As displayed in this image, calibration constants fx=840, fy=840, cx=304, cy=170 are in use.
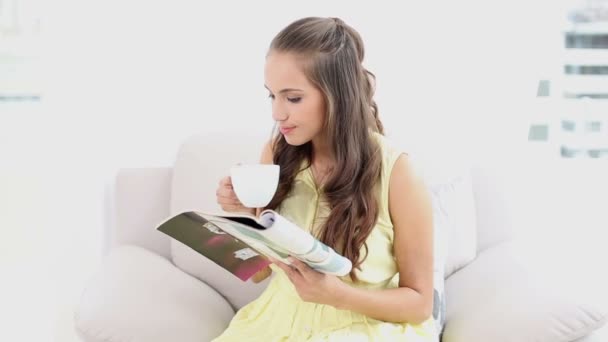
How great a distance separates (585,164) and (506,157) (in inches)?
16.3

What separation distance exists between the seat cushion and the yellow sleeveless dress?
0.47 feet

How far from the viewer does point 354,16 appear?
102 inches

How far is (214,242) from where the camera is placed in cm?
152

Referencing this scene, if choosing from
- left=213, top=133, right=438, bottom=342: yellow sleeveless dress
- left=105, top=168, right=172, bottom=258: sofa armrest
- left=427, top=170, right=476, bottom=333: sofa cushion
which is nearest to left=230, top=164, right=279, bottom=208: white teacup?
left=213, top=133, right=438, bottom=342: yellow sleeveless dress

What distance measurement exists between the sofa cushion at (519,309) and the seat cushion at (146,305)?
0.57 m

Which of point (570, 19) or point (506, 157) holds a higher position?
point (570, 19)

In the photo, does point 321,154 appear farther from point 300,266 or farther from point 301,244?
point 301,244

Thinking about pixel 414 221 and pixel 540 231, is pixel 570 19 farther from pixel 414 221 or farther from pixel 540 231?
pixel 414 221

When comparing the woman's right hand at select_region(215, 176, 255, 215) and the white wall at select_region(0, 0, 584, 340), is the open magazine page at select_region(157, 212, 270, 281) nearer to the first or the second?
the woman's right hand at select_region(215, 176, 255, 215)

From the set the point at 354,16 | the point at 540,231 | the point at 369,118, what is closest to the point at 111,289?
the point at 369,118

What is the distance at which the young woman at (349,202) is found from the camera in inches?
64.7

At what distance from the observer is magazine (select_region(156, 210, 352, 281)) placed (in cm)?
126

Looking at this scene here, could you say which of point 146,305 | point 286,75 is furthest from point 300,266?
point 146,305

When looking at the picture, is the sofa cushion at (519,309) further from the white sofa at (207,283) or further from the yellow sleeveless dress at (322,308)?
the yellow sleeveless dress at (322,308)
